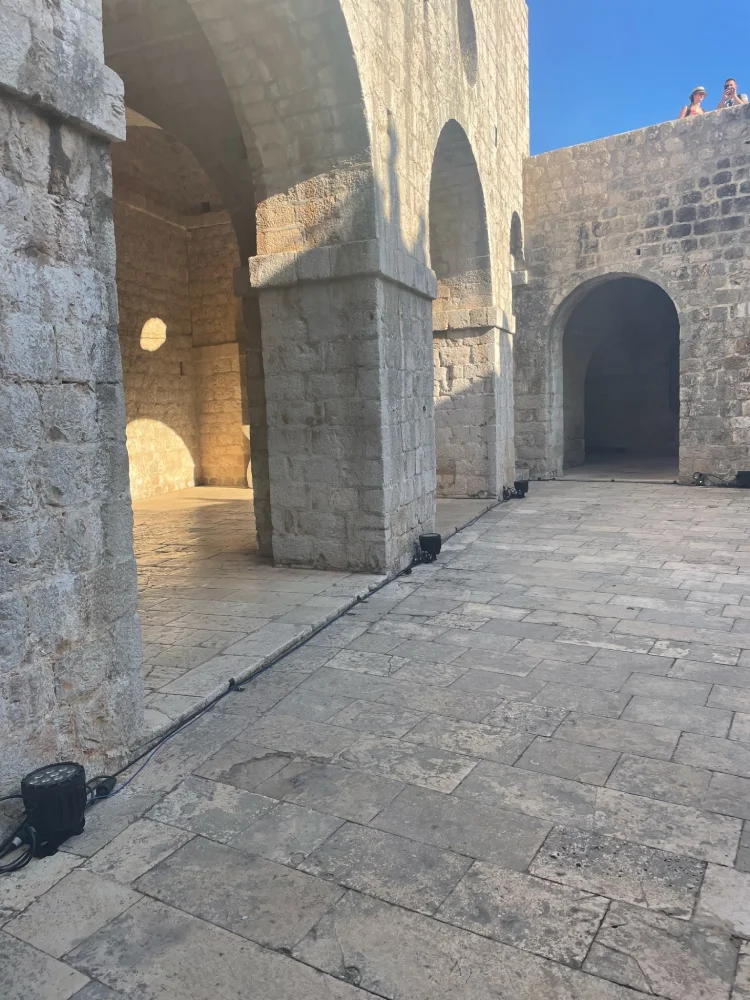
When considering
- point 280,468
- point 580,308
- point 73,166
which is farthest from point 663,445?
point 73,166

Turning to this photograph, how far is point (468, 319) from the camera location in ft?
31.0

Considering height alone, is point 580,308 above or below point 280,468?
above

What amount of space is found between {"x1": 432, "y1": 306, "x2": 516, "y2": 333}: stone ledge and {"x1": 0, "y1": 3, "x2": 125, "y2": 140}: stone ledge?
23.0 ft

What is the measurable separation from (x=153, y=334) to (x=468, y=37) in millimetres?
6231

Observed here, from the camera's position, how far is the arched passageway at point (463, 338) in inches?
361

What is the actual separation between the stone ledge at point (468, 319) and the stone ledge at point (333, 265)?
3.51 metres

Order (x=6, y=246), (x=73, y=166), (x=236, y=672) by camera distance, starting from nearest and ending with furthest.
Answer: (x=6, y=246), (x=73, y=166), (x=236, y=672)

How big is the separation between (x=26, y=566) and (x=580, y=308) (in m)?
12.8

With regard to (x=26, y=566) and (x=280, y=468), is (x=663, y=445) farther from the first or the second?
(x=26, y=566)

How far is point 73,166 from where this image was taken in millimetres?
2633

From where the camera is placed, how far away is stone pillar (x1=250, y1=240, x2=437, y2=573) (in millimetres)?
A: 5593

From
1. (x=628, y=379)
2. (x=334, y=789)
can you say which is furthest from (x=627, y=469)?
(x=334, y=789)

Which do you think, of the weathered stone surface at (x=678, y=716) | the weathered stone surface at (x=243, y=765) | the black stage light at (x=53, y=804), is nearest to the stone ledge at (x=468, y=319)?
the weathered stone surface at (x=678, y=716)

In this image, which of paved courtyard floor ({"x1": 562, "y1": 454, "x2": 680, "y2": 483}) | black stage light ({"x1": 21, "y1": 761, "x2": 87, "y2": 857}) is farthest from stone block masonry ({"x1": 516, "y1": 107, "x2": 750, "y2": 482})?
black stage light ({"x1": 21, "y1": 761, "x2": 87, "y2": 857})
